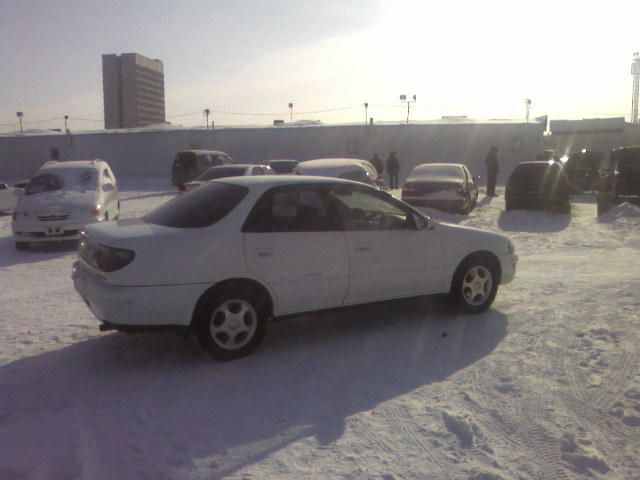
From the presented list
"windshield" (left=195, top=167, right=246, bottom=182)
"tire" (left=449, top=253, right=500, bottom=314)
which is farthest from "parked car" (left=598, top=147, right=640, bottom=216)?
"tire" (left=449, top=253, right=500, bottom=314)

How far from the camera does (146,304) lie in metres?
4.92

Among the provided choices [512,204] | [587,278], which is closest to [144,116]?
[512,204]

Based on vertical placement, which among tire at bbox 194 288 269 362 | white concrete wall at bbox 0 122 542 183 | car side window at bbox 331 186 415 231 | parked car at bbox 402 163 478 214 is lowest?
tire at bbox 194 288 269 362

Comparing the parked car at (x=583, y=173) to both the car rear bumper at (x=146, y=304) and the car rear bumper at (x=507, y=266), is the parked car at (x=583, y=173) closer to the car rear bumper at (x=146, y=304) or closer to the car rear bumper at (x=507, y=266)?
the car rear bumper at (x=507, y=266)

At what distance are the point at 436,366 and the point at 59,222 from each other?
870cm

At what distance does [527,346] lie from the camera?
556 centimetres

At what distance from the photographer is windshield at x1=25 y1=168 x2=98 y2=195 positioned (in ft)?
42.1

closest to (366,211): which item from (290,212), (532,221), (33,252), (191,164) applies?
(290,212)

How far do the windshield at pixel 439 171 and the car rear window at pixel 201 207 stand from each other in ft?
40.3

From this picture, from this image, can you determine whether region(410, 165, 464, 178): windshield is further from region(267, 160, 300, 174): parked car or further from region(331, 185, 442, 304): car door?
region(331, 185, 442, 304): car door

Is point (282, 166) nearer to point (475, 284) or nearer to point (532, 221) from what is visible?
point (532, 221)

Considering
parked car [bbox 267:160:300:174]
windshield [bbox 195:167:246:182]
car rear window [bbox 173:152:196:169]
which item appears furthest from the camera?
parked car [bbox 267:160:300:174]

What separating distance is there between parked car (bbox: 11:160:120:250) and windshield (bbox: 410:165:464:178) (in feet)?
27.4

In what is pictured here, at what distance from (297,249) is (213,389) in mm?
1398
